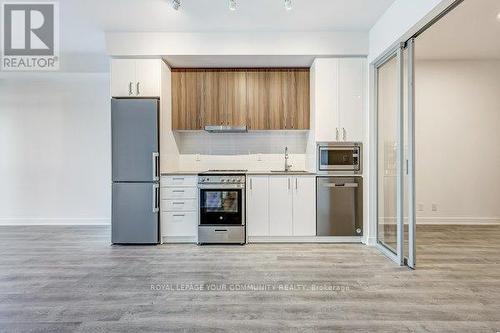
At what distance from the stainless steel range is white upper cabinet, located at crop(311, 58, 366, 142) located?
1363 mm

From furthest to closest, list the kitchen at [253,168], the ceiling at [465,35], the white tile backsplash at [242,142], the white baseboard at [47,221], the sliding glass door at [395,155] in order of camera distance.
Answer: the white baseboard at [47,221], the white tile backsplash at [242,142], the ceiling at [465,35], the sliding glass door at [395,155], the kitchen at [253,168]

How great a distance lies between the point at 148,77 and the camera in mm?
4133

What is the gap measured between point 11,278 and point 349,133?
4222 millimetres

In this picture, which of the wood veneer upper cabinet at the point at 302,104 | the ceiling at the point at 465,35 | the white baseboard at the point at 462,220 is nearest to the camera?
the ceiling at the point at 465,35

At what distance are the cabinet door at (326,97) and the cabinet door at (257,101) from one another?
0.79 m

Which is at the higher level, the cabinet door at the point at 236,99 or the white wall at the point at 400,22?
the white wall at the point at 400,22

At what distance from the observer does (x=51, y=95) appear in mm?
5492

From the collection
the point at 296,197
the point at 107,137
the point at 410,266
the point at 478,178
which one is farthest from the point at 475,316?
the point at 107,137

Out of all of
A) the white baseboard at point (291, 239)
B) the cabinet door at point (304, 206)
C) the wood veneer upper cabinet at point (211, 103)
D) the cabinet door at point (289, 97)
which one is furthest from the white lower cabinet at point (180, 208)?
the cabinet door at point (289, 97)

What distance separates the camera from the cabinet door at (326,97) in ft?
13.6

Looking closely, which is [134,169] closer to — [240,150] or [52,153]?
[240,150]

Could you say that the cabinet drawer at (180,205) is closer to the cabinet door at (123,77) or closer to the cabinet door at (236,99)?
the cabinet door at (236,99)

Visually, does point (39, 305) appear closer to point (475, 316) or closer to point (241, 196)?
point (241, 196)

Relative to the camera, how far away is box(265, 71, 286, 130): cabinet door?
179 inches
